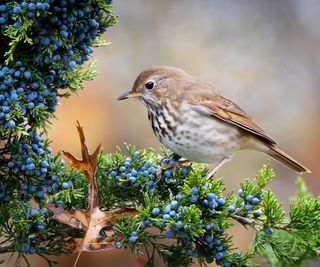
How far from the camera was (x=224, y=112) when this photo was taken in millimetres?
4160

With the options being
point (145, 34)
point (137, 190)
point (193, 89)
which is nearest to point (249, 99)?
point (145, 34)

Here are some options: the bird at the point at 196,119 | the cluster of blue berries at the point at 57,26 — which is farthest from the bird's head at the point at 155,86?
the cluster of blue berries at the point at 57,26

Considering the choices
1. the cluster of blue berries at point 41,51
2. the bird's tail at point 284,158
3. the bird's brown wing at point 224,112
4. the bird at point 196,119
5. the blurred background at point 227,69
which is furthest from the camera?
the blurred background at point 227,69

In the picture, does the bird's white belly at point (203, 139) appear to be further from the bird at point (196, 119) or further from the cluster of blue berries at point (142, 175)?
the cluster of blue berries at point (142, 175)

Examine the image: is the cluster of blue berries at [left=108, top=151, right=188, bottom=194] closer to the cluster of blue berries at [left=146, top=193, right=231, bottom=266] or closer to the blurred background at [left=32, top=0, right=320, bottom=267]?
the cluster of blue berries at [left=146, top=193, right=231, bottom=266]

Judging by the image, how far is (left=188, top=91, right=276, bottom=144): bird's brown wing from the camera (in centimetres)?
404

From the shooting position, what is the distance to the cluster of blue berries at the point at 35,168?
9.73 feet

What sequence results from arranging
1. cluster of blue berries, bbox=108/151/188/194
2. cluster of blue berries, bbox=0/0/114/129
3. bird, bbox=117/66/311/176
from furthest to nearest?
bird, bbox=117/66/311/176 → cluster of blue berries, bbox=108/151/188/194 → cluster of blue berries, bbox=0/0/114/129

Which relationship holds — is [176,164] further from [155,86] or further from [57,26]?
[57,26]

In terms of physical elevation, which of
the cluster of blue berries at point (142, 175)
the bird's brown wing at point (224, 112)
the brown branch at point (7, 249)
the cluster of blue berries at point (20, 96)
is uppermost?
the bird's brown wing at point (224, 112)

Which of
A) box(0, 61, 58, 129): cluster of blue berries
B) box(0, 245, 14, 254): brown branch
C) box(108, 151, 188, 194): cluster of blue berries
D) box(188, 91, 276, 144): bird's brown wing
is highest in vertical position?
box(188, 91, 276, 144): bird's brown wing

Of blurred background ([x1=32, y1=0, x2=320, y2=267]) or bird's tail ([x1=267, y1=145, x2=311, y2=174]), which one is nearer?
bird's tail ([x1=267, y1=145, x2=311, y2=174])

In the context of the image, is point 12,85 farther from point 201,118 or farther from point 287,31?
point 287,31

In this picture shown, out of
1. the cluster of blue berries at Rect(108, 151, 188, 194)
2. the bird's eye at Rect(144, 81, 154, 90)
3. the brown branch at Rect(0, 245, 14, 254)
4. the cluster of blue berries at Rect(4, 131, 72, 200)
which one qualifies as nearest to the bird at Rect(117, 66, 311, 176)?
the bird's eye at Rect(144, 81, 154, 90)
